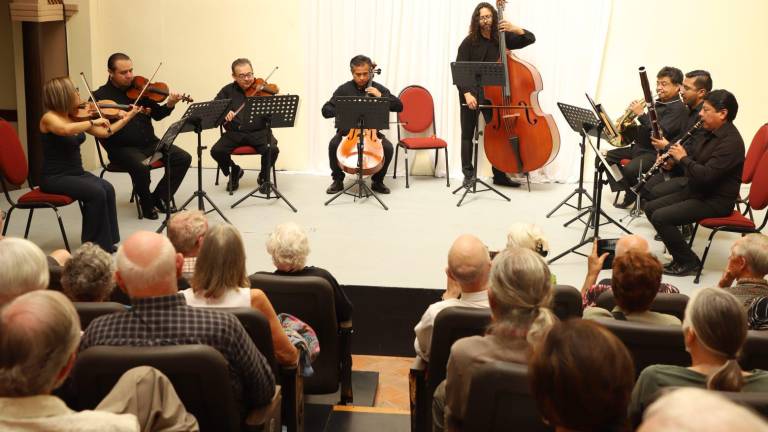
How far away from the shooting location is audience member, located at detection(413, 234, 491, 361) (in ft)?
9.84

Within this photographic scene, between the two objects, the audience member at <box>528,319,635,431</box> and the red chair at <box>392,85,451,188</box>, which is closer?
the audience member at <box>528,319,635,431</box>

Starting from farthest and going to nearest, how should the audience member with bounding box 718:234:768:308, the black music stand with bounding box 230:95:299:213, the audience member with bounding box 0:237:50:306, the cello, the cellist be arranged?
1. the cellist
2. the cello
3. the black music stand with bounding box 230:95:299:213
4. the audience member with bounding box 718:234:768:308
5. the audience member with bounding box 0:237:50:306

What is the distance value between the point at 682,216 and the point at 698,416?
4.52 metres

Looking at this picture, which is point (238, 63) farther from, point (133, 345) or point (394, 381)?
point (133, 345)

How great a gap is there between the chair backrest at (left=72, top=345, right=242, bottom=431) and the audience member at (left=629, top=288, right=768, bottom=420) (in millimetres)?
1142

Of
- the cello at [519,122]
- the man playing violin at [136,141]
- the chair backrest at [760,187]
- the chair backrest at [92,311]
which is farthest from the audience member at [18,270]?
the cello at [519,122]

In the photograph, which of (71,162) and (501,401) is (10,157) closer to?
(71,162)

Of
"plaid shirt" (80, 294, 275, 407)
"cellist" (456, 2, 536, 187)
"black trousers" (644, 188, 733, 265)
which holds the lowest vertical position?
"black trousers" (644, 188, 733, 265)

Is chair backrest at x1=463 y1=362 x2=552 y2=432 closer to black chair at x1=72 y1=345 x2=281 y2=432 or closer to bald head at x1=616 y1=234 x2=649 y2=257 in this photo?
black chair at x1=72 y1=345 x2=281 y2=432

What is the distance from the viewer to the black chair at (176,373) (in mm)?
2168

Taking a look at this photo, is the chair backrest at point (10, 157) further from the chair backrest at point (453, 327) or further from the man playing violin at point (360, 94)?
the chair backrest at point (453, 327)

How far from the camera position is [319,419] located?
12.0 feet

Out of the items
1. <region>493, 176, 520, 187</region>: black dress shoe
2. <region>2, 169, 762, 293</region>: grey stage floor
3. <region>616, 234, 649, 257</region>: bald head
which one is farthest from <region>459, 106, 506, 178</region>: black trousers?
<region>616, 234, 649, 257</region>: bald head

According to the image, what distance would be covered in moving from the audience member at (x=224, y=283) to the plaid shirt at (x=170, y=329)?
454 millimetres
